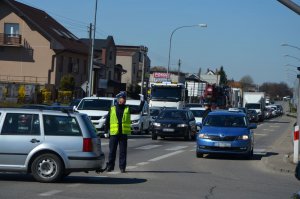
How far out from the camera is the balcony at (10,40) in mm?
59844

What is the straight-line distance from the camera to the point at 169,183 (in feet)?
45.8

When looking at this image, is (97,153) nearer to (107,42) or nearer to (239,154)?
(239,154)

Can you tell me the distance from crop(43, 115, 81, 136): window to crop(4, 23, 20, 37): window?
160 ft

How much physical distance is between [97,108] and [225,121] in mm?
9998

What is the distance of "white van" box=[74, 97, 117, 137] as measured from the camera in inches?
1176

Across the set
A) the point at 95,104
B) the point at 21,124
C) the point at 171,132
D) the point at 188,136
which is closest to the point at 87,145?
the point at 21,124

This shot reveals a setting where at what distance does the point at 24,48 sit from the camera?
60.6 meters

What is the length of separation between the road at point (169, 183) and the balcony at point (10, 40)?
41886 mm

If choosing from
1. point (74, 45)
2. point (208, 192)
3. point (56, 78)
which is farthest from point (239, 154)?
point (74, 45)

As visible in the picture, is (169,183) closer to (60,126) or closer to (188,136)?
(60,126)

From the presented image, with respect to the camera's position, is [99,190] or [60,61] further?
[60,61]

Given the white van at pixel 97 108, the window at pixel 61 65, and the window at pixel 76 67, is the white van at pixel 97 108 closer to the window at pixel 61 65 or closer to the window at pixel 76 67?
the window at pixel 61 65

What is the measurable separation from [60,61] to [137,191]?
50787 millimetres

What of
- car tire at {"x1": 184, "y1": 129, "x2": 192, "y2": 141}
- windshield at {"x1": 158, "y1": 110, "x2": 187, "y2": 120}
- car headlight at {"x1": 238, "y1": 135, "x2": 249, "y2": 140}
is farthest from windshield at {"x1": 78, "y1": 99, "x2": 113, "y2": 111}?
car headlight at {"x1": 238, "y1": 135, "x2": 249, "y2": 140}
